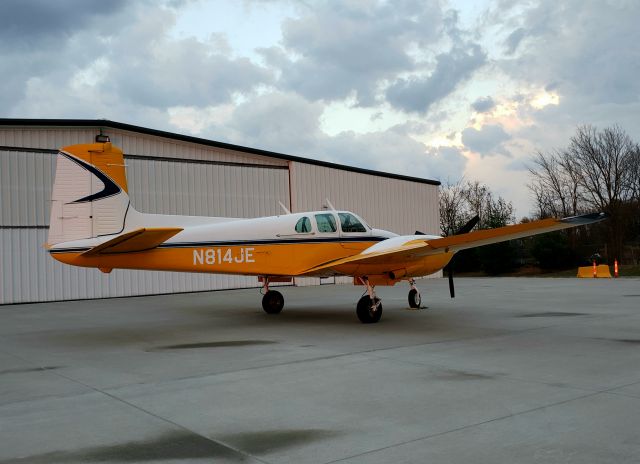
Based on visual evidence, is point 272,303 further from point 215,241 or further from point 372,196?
point 372,196

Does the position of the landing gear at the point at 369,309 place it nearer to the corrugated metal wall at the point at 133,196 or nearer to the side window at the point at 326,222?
the side window at the point at 326,222

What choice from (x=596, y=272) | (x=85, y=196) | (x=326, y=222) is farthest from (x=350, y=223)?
(x=596, y=272)

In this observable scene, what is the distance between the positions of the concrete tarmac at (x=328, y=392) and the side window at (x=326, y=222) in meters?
2.18

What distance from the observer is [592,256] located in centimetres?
4109

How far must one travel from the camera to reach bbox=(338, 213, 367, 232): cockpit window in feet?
42.9

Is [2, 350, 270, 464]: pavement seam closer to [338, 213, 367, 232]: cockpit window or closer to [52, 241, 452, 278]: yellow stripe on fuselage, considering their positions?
[52, 241, 452, 278]: yellow stripe on fuselage

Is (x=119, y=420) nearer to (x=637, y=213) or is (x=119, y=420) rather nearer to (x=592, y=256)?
(x=592, y=256)

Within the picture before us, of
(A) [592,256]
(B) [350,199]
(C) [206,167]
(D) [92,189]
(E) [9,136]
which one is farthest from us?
(A) [592,256]

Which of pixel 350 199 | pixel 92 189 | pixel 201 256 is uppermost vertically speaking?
pixel 350 199

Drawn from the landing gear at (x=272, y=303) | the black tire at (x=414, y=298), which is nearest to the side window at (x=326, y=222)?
the landing gear at (x=272, y=303)

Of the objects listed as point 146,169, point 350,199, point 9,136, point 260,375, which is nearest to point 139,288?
point 146,169

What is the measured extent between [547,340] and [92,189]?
917 cm

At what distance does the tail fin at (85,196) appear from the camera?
452 inches

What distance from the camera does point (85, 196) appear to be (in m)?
11.6
